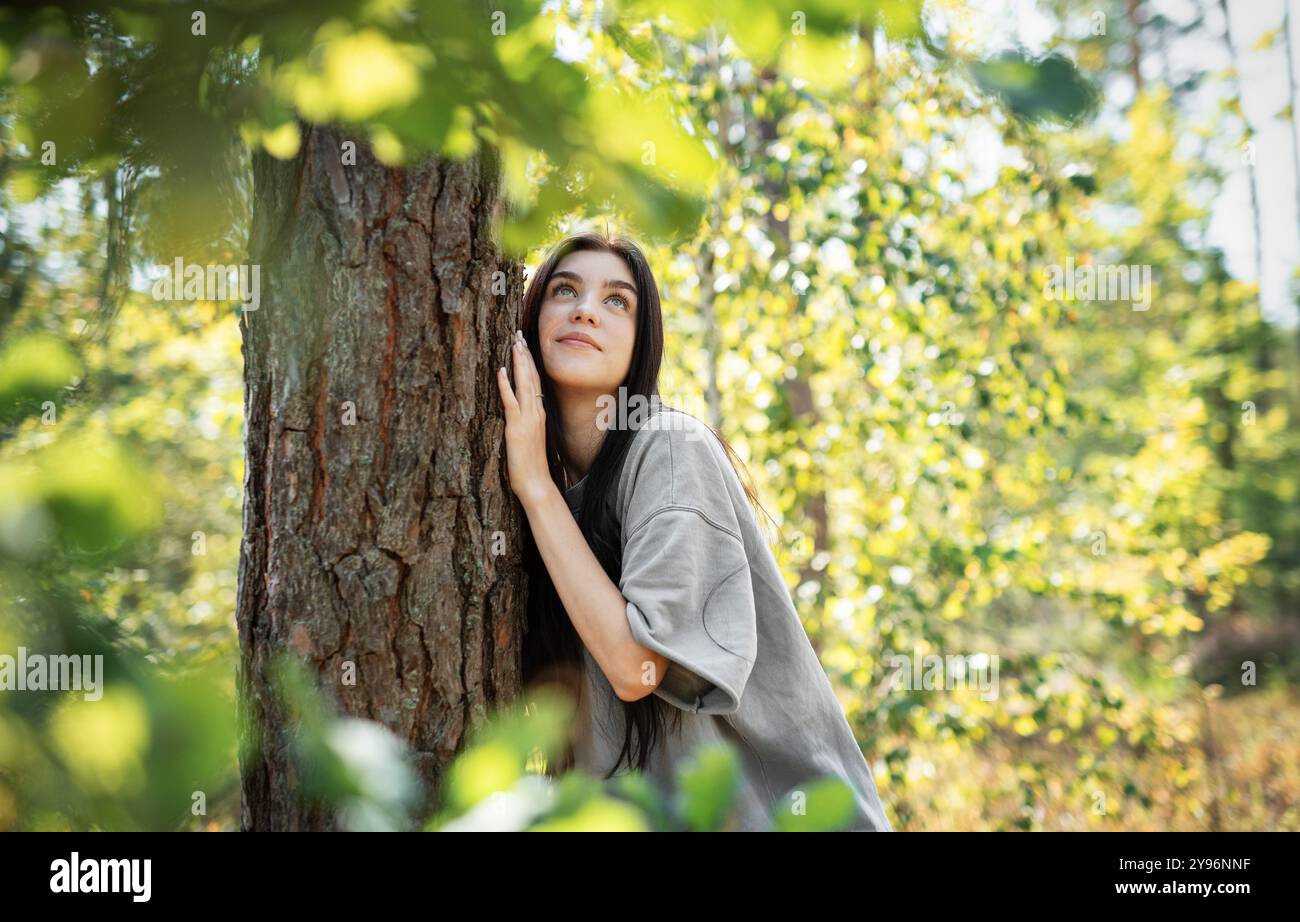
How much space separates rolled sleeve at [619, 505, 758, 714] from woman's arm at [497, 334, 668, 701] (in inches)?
1.2

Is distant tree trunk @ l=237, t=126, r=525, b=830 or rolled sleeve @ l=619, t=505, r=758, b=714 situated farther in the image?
rolled sleeve @ l=619, t=505, r=758, b=714

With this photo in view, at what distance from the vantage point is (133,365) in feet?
19.6

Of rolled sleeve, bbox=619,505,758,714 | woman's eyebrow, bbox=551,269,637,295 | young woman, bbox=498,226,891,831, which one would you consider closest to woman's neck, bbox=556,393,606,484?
young woman, bbox=498,226,891,831

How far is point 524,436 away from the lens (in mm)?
1565

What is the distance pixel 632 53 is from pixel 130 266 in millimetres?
501

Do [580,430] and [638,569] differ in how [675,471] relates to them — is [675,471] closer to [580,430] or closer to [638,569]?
[638,569]

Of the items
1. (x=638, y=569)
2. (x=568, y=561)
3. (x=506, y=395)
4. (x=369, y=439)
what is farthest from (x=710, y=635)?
(x=369, y=439)

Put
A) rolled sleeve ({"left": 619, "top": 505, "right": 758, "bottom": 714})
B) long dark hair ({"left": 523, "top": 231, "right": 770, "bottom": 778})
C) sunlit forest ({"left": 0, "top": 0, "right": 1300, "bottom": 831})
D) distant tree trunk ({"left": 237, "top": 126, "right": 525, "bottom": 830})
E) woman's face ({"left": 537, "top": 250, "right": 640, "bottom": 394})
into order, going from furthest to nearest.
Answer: woman's face ({"left": 537, "top": 250, "right": 640, "bottom": 394})
long dark hair ({"left": 523, "top": 231, "right": 770, "bottom": 778})
rolled sleeve ({"left": 619, "top": 505, "right": 758, "bottom": 714})
distant tree trunk ({"left": 237, "top": 126, "right": 525, "bottom": 830})
sunlit forest ({"left": 0, "top": 0, "right": 1300, "bottom": 831})

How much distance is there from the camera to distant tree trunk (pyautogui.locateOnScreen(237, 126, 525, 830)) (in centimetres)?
134

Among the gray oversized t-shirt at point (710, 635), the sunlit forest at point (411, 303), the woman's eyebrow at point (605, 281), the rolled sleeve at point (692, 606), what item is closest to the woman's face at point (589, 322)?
the woman's eyebrow at point (605, 281)

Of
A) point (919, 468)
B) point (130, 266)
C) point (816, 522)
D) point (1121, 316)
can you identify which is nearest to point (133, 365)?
point (816, 522)

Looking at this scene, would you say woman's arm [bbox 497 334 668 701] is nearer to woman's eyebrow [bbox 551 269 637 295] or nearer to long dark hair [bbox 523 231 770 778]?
long dark hair [bbox 523 231 770 778]

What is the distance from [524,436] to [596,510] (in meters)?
0.33

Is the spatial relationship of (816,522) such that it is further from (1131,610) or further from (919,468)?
(1131,610)
